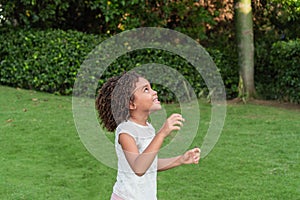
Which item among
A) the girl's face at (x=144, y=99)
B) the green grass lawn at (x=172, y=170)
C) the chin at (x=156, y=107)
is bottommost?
the green grass lawn at (x=172, y=170)

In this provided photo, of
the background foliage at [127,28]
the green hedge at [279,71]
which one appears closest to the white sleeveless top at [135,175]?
the background foliage at [127,28]

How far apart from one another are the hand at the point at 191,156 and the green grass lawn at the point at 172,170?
82.4 inches

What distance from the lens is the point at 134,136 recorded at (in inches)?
88.5

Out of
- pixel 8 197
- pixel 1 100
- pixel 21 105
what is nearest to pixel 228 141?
pixel 8 197

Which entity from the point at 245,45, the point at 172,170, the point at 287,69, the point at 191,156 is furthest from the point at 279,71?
the point at 191,156

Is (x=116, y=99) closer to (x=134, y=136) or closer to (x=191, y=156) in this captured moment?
(x=134, y=136)

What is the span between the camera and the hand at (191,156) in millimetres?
2246

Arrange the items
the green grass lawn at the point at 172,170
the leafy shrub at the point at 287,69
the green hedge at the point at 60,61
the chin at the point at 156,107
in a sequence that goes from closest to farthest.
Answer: the chin at the point at 156,107
the green grass lawn at the point at 172,170
the leafy shrub at the point at 287,69
the green hedge at the point at 60,61

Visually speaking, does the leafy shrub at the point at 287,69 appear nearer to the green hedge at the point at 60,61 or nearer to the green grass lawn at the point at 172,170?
the green hedge at the point at 60,61

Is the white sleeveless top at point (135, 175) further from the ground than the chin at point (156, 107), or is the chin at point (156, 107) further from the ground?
the chin at point (156, 107)

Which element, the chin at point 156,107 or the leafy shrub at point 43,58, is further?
the leafy shrub at point 43,58

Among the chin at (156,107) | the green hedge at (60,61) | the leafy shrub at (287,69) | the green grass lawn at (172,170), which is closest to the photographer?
the chin at (156,107)

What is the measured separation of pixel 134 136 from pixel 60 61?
23.2 ft

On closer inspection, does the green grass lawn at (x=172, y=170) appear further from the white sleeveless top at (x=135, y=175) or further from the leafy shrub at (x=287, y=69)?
Result: the white sleeveless top at (x=135, y=175)
